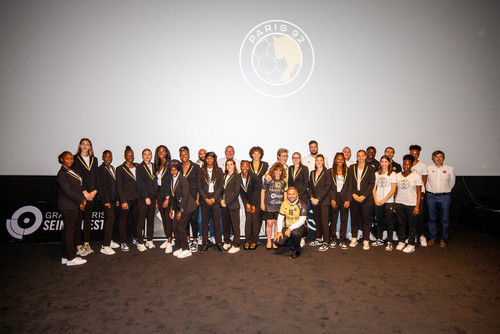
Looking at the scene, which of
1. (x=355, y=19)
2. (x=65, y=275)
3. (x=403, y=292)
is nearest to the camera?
(x=403, y=292)

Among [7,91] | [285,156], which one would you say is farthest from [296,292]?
[7,91]

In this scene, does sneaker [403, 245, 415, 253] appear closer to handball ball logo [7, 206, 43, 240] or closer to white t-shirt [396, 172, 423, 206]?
white t-shirt [396, 172, 423, 206]

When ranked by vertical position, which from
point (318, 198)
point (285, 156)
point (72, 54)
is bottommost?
point (318, 198)

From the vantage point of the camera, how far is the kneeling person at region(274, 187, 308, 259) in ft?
12.5

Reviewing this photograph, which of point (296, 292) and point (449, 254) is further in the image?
point (449, 254)

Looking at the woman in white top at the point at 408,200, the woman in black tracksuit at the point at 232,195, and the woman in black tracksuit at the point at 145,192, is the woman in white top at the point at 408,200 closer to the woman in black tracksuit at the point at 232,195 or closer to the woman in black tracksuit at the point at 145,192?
the woman in black tracksuit at the point at 232,195

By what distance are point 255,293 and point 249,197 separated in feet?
5.56

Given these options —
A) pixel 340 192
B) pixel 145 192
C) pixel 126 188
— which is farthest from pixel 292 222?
pixel 126 188

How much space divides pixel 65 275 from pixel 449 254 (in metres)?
5.62

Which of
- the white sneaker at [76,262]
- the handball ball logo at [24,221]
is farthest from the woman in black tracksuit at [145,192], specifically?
the handball ball logo at [24,221]

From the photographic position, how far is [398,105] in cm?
541

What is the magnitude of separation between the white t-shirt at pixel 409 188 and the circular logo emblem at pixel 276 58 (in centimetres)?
266

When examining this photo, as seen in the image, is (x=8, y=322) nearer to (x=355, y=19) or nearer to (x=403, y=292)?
(x=403, y=292)

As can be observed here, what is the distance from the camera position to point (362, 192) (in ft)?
13.5
